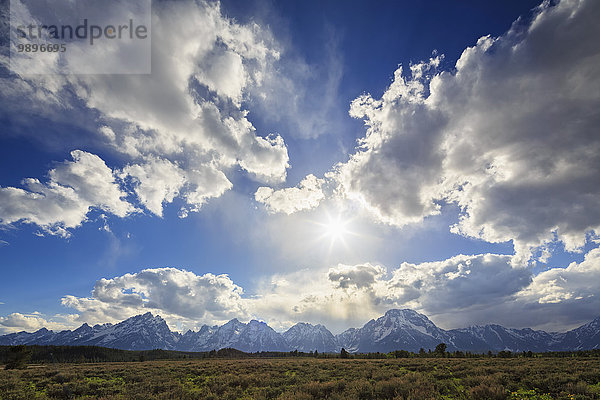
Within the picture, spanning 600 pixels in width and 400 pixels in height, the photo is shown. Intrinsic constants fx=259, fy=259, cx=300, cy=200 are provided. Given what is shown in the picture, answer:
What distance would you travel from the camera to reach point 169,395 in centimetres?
1588

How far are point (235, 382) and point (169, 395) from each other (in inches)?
212

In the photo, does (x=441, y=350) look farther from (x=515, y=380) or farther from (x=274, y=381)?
(x=274, y=381)

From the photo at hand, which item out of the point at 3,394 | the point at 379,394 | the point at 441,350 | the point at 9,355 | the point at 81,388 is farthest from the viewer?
the point at 441,350

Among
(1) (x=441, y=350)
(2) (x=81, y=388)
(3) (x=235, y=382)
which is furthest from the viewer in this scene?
(1) (x=441, y=350)

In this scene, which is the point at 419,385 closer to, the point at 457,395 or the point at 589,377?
the point at 457,395

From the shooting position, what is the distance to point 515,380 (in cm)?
1722

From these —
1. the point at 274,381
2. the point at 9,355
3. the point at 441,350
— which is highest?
the point at 274,381

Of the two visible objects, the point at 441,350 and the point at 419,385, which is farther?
the point at 441,350

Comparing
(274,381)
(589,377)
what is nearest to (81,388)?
(274,381)

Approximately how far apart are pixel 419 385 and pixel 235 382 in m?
13.2

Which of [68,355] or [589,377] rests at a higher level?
[589,377]

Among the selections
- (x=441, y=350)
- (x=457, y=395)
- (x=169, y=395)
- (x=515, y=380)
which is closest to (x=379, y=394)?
(x=457, y=395)

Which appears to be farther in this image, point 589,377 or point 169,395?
point 589,377

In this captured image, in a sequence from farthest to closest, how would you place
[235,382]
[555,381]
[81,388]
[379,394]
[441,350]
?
1. [441,350]
2. [235,382]
3. [81,388]
4. [555,381]
5. [379,394]
